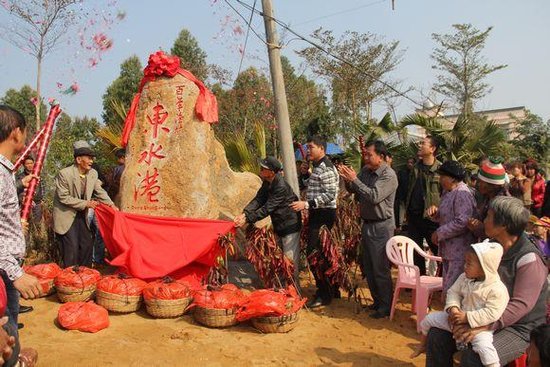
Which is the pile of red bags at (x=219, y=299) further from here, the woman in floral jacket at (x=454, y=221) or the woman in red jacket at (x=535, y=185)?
the woman in red jacket at (x=535, y=185)

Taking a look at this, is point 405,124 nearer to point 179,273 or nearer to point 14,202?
point 179,273

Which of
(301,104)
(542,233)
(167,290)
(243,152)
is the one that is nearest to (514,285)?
(542,233)

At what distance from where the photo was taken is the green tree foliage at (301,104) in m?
17.6

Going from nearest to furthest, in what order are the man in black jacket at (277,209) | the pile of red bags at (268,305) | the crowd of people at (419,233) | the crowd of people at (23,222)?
the crowd of people at (23,222) → the crowd of people at (419,233) → the pile of red bags at (268,305) → the man in black jacket at (277,209)

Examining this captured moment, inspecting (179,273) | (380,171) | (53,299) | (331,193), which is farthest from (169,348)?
(380,171)

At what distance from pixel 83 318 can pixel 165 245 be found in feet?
3.80

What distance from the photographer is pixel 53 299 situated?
15.8ft

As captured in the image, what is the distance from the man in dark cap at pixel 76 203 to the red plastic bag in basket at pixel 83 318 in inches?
51.4

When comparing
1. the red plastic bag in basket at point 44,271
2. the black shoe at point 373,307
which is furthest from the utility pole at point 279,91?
the red plastic bag in basket at point 44,271

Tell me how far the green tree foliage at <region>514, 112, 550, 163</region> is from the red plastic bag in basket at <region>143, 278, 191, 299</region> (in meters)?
16.2

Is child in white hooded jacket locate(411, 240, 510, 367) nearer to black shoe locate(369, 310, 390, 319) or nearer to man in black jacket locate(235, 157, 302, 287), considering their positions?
black shoe locate(369, 310, 390, 319)

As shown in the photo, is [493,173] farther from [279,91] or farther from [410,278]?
[279,91]

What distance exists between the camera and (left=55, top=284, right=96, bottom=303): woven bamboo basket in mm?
4562

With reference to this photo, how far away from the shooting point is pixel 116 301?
4375 millimetres
